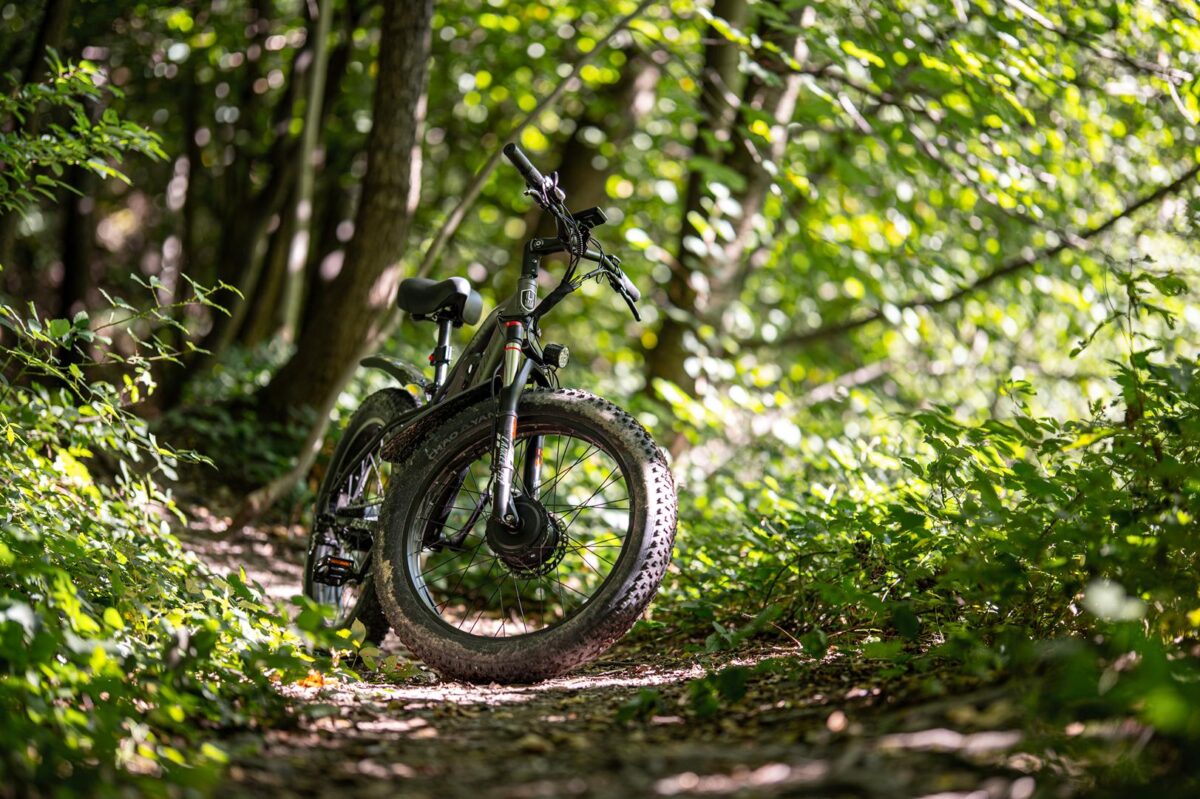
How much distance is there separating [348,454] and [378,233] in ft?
8.26

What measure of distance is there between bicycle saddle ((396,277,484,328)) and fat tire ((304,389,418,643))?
15.3 inches

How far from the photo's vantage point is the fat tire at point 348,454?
13.6 ft

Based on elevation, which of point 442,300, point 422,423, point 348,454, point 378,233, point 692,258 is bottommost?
point 348,454

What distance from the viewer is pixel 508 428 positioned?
3473 mm

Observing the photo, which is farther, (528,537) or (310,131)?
(310,131)

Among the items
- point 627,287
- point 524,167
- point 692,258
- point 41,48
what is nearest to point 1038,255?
point 692,258

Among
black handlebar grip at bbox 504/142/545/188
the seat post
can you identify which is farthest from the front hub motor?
black handlebar grip at bbox 504/142/545/188

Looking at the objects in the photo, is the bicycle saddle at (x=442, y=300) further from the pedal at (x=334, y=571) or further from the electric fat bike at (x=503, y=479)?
the pedal at (x=334, y=571)

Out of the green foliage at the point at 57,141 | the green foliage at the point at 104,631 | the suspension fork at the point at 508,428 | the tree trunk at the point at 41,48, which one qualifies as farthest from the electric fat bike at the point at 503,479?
the tree trunk at the point at 41,48

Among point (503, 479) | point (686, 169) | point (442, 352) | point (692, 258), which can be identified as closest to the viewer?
point (503, 479)

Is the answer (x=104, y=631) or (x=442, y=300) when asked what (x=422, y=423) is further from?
(x=104, y=631)

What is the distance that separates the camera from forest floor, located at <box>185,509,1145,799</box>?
2033 millimetres

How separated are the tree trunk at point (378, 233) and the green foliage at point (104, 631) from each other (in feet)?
8.48

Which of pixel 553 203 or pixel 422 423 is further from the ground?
pixel 553 203
